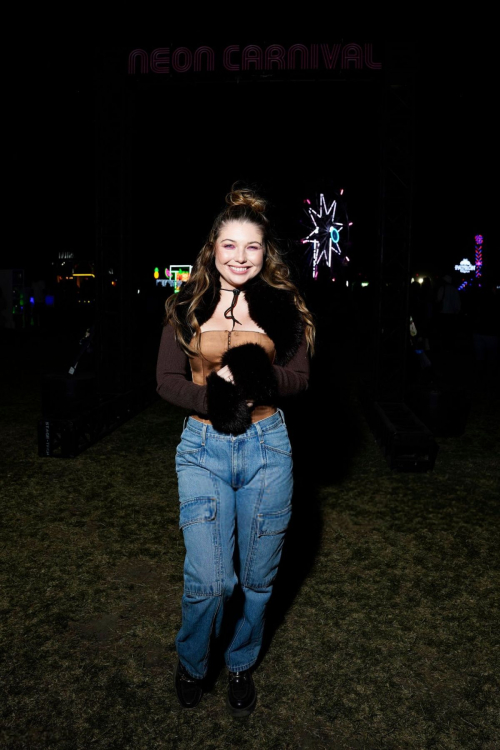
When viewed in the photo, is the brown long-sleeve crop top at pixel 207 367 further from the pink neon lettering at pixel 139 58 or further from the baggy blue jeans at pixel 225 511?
the pink neon lettering at pixel 139 58

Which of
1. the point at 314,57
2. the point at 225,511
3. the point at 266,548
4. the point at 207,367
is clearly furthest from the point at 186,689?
the point at 314,57

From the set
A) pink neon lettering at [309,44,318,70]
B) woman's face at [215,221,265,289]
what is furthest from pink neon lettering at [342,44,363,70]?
woman's face at [215,221,265,289]

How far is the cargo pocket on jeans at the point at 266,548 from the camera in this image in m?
2.53

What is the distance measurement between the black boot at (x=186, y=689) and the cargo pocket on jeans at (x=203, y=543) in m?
0.54

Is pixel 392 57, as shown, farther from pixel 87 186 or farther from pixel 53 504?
pixel 87 186

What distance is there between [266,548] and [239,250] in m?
1.21

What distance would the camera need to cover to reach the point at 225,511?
248cm

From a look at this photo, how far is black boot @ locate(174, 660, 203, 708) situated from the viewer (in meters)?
2.76

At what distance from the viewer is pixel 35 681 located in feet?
9.77

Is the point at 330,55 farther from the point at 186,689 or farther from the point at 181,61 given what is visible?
the point at 186,689

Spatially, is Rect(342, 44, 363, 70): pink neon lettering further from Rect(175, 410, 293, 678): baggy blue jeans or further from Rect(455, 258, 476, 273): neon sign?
Rect(455, 258, 476, 273): neon sign

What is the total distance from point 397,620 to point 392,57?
22.8 feet

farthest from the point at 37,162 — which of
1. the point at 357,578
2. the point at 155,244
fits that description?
the point at 357,578

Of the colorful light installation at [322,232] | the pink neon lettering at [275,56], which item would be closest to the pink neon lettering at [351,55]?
the pink neon lettering at [275,56]
